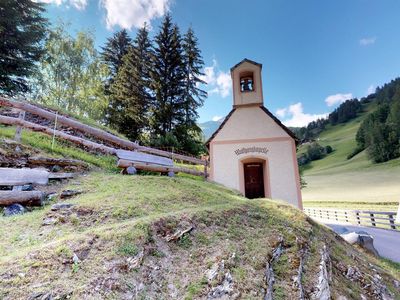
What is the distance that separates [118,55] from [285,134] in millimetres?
22508

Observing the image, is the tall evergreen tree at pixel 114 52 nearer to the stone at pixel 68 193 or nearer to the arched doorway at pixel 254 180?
the arched doorway at pixel 254 180

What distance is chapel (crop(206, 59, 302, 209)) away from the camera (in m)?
10.9

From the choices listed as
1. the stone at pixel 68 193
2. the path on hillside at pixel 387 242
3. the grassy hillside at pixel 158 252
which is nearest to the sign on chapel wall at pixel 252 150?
the path on hillside at pixel 387 242

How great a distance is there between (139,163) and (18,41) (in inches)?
493

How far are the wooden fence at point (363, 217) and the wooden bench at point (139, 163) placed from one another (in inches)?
515

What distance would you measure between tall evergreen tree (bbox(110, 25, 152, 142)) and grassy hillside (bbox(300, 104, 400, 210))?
47.6 feet

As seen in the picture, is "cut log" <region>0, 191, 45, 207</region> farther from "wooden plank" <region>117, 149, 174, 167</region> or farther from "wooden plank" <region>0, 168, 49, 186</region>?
"wooden plank" <region>117, 149, 174, 167</region>

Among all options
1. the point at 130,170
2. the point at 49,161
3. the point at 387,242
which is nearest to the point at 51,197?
the point at 49,161

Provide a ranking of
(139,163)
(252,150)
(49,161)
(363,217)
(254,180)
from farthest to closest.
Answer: (363,217) < (254,180) < (252,150) < (139,163) < (49,161)

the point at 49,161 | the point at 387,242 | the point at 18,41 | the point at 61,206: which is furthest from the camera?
the point at 18,41

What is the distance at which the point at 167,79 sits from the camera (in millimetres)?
20047

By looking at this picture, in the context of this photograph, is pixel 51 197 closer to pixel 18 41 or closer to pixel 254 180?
pixel 254 180

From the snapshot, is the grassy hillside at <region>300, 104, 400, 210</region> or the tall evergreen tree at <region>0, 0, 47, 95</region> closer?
the tall evergreen tree at <region>0, 0, 47, 95</region>

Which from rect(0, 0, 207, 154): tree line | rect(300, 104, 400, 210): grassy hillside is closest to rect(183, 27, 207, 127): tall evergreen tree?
rect(0, 0, 207, 154): tree line
